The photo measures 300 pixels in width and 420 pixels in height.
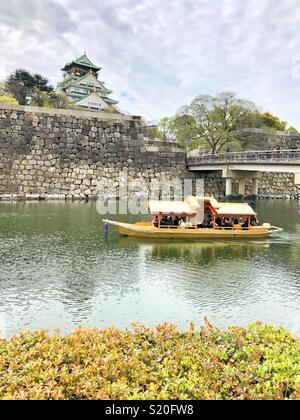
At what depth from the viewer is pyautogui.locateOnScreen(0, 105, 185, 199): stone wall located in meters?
49.2

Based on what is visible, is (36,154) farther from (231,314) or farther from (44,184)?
(231,314)

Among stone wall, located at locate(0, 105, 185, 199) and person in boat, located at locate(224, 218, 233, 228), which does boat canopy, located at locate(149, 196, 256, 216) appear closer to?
person in boat, located at locate(224, 218, 233, 228)

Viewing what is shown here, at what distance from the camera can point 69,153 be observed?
52.0m

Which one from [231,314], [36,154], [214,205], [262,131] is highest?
[262,131]

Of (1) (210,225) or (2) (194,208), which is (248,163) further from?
(2) (194,208)

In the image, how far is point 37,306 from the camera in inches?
511

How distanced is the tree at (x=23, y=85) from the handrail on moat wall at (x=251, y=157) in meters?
32.1

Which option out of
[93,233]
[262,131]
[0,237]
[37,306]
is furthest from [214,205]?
[262,131]

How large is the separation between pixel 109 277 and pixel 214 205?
12.6 m

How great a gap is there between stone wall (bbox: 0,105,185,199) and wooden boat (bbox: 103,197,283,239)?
26988 millimetres

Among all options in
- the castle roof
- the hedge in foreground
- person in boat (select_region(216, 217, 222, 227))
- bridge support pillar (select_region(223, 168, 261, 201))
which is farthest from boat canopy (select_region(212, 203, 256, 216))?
the castle roof

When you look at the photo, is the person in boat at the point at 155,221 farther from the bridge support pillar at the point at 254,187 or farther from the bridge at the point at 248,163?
the bridge support pillar at the point at 254,187

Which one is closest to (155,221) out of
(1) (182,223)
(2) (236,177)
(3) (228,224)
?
(1) (182,223)

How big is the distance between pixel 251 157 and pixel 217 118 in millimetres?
17142
